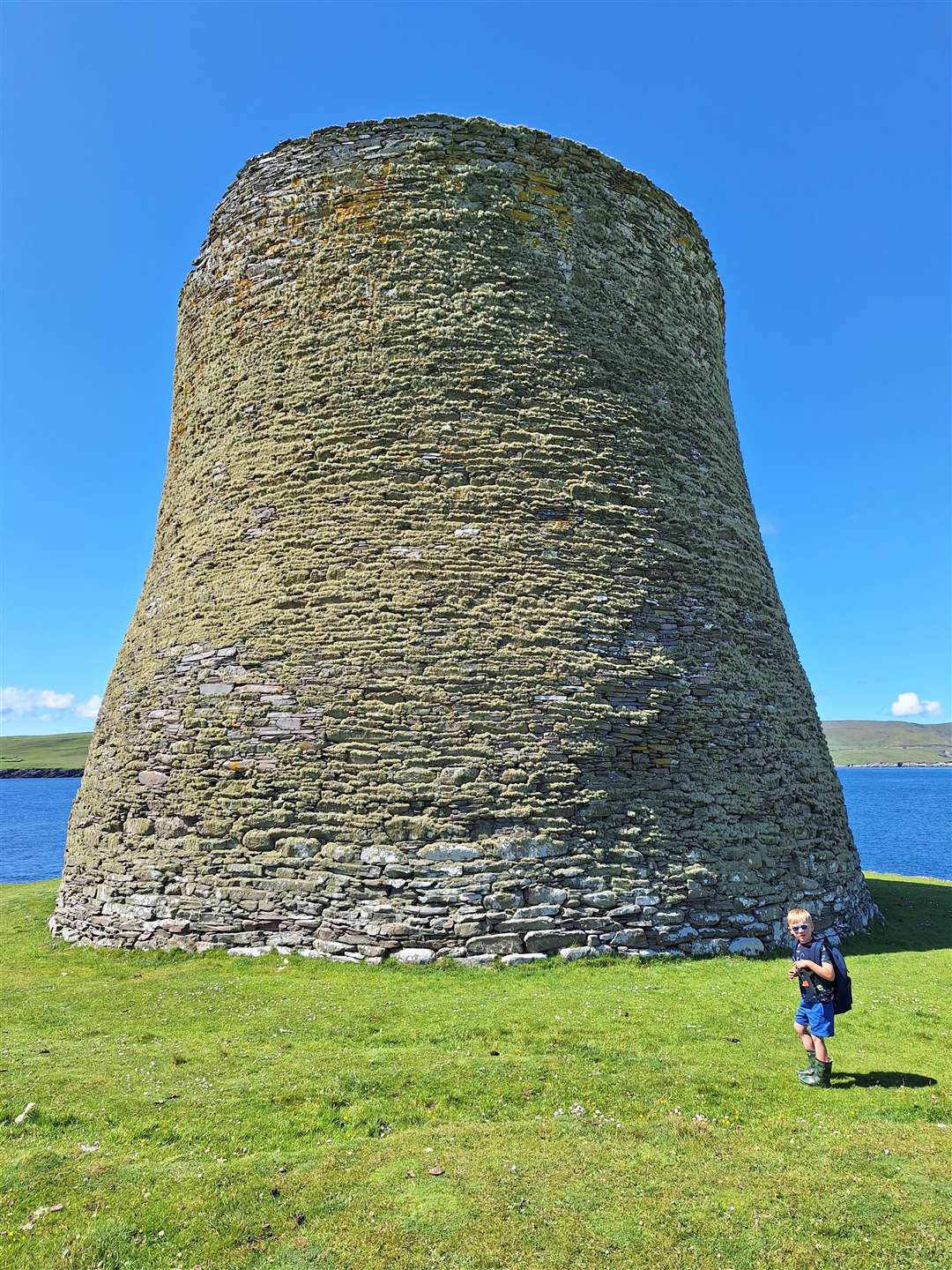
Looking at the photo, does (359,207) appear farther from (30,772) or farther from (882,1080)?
(30,772)

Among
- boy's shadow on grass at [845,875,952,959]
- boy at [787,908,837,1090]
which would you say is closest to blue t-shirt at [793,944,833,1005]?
boy at [787,908,837,1090]

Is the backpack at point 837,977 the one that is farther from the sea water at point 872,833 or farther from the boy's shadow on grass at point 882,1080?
the sea water at point 872,833

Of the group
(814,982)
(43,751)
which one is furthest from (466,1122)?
(43,751)

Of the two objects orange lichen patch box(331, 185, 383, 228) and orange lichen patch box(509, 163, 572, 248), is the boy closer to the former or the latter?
orange lichen patch box(509, 163, 572, 248)

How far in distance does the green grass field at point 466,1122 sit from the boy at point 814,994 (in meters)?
0.21

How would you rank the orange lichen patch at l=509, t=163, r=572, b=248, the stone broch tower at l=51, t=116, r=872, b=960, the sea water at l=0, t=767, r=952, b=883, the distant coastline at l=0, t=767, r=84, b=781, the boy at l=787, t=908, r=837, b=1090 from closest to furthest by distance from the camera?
the boy at l=787, t=908, r=837, b=1090 < the stone broch tower at l=51, t=116, r=872, b=960 < the orange lichen patch at l=509, t=163, r=572, b=248 < the sea water at l=0, t=767, r=952, b=883 < the distant coastline at l=0, t=767, r=84, b=781

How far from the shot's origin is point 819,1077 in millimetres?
6746

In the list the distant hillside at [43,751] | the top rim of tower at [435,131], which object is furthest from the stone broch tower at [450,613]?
the distant hillside at [43,751]

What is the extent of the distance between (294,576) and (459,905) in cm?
514

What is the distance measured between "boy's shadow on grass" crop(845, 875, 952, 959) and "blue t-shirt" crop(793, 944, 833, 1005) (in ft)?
17.4

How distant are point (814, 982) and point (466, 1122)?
3.15 metres

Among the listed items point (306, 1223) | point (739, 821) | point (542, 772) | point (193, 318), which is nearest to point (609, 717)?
point (542, 772)

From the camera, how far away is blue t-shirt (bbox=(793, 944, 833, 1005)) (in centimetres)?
677

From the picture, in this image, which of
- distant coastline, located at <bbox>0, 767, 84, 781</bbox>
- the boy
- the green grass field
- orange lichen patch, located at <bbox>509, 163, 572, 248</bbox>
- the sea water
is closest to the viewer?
the green grass field
